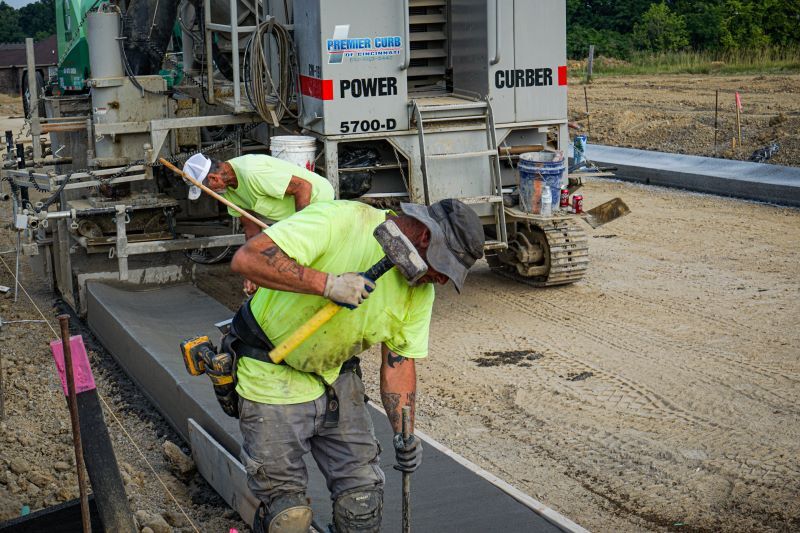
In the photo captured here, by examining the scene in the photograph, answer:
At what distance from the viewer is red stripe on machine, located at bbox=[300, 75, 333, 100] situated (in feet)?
30.9

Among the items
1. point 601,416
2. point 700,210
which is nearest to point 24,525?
point 601,416

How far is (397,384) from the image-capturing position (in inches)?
183

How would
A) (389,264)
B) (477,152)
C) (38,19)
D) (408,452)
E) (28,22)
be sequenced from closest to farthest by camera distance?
(389,264), (408,452), (477,152), (38,19), (28,22)

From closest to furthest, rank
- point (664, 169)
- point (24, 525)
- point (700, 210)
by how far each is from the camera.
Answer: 1. point (24, 525)
2. point (700, 210)
3. point (664, 169)

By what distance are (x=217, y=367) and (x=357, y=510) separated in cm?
84

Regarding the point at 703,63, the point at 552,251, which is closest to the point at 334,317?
the point at 552,251

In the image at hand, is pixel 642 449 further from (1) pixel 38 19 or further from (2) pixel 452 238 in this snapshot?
(1) pixel 38 19

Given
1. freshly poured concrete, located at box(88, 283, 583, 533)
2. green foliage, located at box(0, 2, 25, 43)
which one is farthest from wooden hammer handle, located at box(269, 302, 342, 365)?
green foliage, located at box(0, 2, 25, 43)

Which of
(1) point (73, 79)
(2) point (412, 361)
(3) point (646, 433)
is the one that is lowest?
(3) point (646, 433)

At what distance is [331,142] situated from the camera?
9.53 meters

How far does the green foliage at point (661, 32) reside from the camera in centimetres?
3644

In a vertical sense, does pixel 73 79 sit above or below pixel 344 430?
above

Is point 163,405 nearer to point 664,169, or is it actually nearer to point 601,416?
point 601,416

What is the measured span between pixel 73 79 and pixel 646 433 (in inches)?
298
